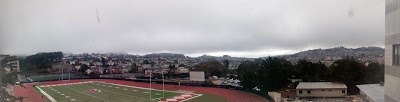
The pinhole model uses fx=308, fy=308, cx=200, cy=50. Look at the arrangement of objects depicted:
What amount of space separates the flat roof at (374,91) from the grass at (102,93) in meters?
3.56

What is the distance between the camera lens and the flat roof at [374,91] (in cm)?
505

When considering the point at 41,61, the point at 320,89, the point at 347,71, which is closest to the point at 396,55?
the point at 347,71

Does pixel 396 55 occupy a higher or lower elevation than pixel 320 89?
higher

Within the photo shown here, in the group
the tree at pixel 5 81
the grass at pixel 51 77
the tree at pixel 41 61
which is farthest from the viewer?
the grass at pixel 51 77

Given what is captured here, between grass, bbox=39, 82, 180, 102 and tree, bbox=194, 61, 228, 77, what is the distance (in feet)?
2.45

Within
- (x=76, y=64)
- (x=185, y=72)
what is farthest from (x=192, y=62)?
(x=76, y=64)

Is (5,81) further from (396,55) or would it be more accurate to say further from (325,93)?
(325,93)

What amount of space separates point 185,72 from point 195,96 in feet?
1.75

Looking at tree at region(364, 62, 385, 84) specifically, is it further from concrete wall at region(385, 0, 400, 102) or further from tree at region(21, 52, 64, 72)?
tree at region(21, 52, 64, 72)

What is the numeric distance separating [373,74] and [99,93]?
5406 millimetres

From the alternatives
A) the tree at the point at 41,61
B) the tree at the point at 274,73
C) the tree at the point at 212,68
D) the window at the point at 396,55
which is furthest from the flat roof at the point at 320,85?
the tree at the point at 41,61

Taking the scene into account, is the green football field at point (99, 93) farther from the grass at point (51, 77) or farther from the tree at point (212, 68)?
the tree at point (212, 68)

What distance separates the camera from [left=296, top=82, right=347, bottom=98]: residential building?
6.00m

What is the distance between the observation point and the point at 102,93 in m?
6.14
